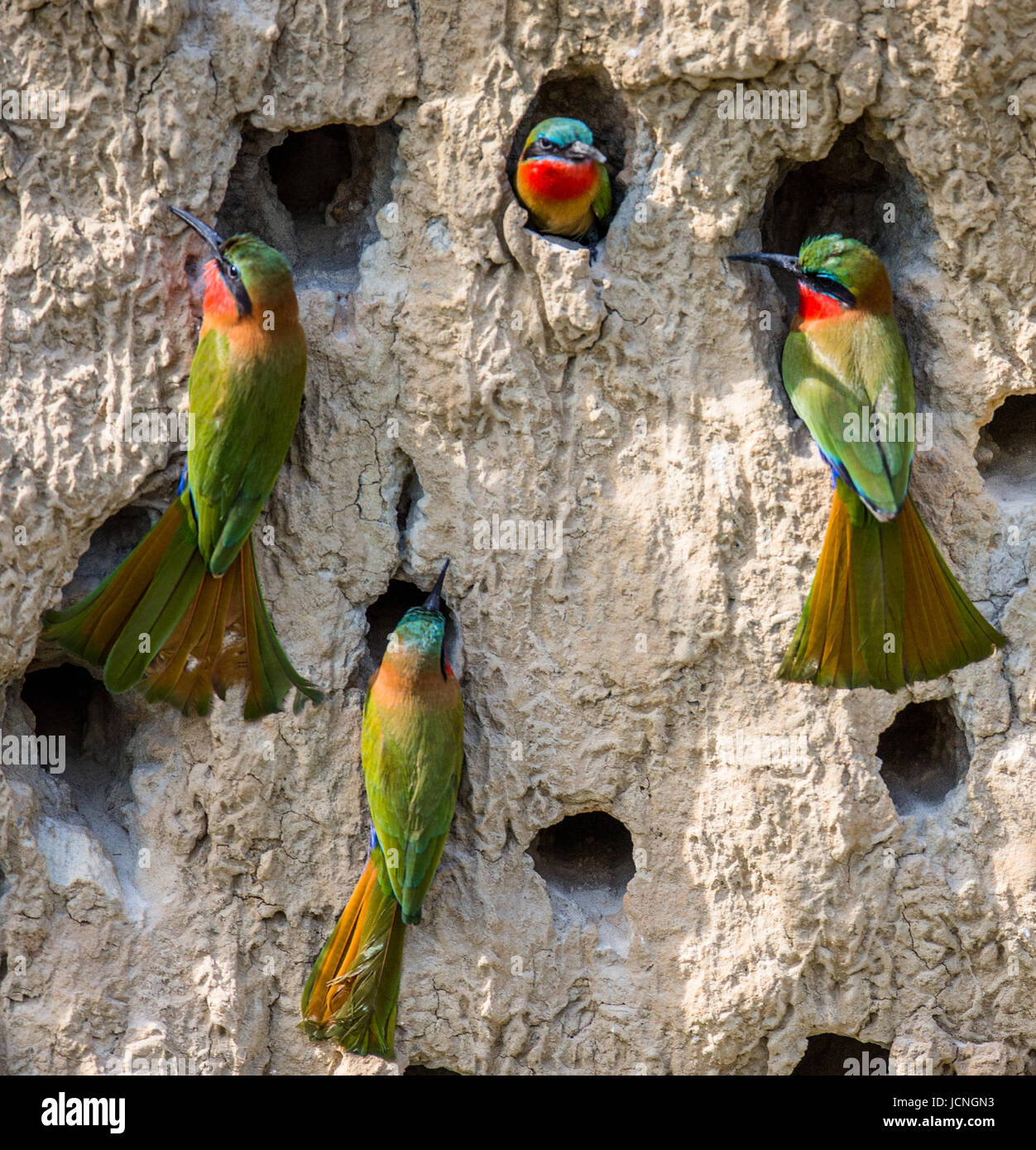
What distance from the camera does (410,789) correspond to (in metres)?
2.83

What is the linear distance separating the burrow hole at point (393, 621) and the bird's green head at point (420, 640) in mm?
125

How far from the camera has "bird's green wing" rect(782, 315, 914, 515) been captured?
2.72m

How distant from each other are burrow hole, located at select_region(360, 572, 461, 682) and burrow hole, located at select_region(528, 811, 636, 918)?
61cm

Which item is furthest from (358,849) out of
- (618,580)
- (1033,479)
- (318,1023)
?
(1033,479)

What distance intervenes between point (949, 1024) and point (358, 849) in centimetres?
149

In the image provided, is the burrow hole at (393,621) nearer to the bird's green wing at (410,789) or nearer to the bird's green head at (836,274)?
the bird's green wing at (410,789)

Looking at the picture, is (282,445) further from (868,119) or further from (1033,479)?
(1033,479)

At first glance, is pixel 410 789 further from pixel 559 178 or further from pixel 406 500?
pixel 559 178

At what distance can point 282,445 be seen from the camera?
2744 millimetres

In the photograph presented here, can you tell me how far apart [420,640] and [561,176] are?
1.07 metres

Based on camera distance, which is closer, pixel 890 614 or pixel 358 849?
pixel 890 614

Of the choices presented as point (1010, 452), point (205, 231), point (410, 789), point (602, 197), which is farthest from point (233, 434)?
point (1010, 452)

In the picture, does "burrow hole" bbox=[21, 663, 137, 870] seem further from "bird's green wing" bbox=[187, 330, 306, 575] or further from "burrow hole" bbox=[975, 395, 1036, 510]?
"burrow hole" bbox=[975, 395, 1036, 510]

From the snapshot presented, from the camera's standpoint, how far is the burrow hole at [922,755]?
9.98 ft
